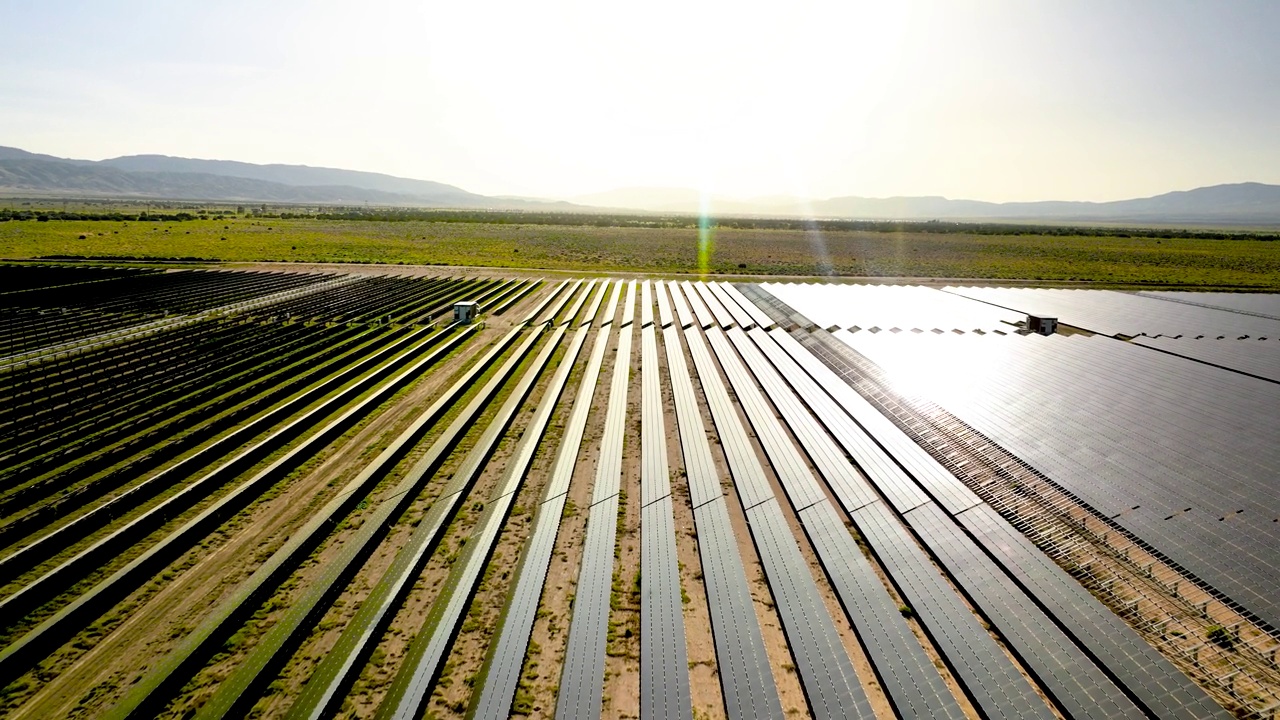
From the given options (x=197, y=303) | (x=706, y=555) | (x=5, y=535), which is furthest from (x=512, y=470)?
(x=197, y=303)

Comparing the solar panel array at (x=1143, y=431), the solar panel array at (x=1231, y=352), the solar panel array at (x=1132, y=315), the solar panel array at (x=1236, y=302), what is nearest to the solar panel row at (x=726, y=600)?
the solar panel array at (x=1143, y=431)

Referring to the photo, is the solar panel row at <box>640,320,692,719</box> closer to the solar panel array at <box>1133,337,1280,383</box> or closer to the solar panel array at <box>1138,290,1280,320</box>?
the solar panel array at <box>1133,337,1280,383</box>

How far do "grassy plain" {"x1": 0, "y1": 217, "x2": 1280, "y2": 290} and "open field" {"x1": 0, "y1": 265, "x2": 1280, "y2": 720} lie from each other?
39.0 m

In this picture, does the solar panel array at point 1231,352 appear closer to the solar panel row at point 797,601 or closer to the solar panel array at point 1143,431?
the solar panel array at point 1143,431

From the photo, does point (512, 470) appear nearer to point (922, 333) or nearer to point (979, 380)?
point (979, 380)

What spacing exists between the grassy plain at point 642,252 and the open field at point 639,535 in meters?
39.0

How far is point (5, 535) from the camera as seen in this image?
476 inches

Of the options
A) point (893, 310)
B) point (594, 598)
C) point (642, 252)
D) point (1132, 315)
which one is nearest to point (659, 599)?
point (594, 598)

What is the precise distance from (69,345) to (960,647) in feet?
122

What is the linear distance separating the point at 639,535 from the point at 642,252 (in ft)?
224

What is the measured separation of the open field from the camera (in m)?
9.03

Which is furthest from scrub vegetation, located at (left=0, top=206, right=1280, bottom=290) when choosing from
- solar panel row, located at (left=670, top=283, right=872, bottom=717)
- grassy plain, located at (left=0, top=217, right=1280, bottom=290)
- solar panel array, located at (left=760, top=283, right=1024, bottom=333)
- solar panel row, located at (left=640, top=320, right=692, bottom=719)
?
solar panel row, located at (left=670, top=283, right=872, bottom=717)

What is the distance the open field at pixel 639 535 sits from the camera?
9.03 m

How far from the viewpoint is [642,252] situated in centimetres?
7831
